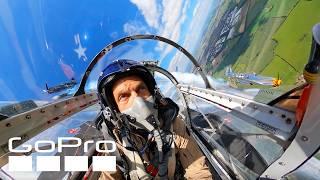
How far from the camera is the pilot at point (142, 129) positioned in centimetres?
179

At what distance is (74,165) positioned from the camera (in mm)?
2143

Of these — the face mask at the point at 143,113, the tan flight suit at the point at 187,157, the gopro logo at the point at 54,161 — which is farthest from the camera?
the tan flight suit at the point at 187,157

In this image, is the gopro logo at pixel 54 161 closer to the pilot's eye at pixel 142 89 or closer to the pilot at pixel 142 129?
the pilot at pixel 142 129

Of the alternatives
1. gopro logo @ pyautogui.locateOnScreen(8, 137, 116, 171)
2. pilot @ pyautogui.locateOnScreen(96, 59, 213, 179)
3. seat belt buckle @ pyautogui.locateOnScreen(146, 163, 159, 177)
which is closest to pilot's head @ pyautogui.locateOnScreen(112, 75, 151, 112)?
pilot @ pyautogui.locateOnScreen(96, 59, 213, 179)

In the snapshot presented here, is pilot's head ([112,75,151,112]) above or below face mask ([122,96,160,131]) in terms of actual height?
above

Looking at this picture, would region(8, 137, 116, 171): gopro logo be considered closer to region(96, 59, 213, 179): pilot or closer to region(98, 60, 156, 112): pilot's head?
region(96, 59, 213, 179): pilot

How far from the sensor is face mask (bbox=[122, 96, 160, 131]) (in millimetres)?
1765

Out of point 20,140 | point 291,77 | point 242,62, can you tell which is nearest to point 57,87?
point 20,140

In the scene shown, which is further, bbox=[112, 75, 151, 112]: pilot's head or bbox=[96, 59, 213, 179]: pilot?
bbox=[112, 75, 151, 112]: pilot's head

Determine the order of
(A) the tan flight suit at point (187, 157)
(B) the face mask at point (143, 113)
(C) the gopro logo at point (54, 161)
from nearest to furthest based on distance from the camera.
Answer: (C) the gopro logo at point (54, 161) → (B) the face mask at point (143, 113) → (A) the tan flight suit at point (187, 157)

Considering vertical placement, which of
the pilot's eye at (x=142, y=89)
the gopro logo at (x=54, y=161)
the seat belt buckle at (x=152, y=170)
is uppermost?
the pilot's eye at (x=142, y=89)

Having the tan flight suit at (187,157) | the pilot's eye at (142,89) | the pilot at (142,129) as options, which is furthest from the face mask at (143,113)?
the tan flight suit at (187,157)

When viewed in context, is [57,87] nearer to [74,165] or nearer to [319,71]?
[74,165]

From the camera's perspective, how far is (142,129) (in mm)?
1841
